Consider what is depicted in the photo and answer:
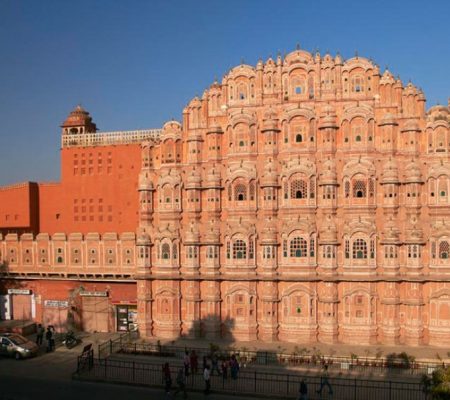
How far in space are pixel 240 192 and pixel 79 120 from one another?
2005cm

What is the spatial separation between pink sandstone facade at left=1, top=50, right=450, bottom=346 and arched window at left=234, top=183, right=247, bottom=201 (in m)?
0.11

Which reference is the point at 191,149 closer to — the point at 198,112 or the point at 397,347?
the point at 198,112

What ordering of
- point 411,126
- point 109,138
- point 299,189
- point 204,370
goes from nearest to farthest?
1. point 204,370
2. point 411,126
3. point 299,189
4. point 109,138

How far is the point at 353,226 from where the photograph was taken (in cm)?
3516

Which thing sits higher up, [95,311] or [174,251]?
[174,251]

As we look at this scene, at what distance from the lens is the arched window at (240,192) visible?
122 feet

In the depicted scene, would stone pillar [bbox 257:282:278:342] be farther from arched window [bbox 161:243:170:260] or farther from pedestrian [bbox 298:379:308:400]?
pedestrian [bbox 298:379:308:400]

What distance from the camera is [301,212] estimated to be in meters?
36.2

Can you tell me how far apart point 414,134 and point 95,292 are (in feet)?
91.1

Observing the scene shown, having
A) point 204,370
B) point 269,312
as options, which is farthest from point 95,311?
point 204,370

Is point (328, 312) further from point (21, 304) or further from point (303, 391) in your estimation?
point (21, 304)

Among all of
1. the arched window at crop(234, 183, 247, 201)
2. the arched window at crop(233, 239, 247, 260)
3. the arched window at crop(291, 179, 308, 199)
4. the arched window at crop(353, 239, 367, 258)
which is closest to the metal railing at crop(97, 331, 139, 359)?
the arched window at crop(233, 239, 247, 260)

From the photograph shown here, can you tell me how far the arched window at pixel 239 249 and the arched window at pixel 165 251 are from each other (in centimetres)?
510

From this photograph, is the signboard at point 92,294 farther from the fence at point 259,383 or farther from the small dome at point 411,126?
the small dome at point 411,126
